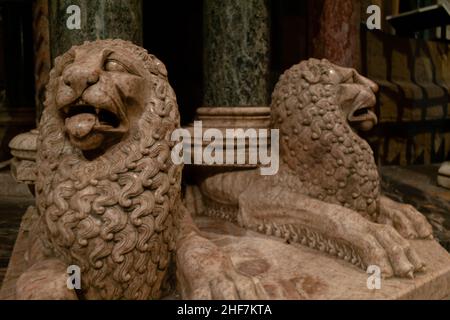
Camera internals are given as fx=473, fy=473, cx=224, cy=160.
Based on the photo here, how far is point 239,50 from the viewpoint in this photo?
10.6ft

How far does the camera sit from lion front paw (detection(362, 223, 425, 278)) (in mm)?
2072

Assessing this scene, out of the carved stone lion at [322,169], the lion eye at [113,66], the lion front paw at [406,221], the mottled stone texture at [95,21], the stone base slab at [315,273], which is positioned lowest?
the stone base slab at [315,273]

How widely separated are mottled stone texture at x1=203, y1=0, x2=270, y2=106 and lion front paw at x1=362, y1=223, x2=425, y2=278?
1428 millimetres

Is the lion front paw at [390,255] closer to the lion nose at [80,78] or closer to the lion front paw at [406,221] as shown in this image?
the lion front paw at [406,221]

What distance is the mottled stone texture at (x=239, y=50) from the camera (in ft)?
10.6

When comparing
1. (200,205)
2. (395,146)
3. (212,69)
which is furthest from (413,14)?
(200,205)

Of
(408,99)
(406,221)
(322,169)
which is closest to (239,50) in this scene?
(322,169)

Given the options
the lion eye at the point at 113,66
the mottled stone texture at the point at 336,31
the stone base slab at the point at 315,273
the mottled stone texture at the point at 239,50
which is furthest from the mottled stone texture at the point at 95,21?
the mottled stone texture at the point at 336,31

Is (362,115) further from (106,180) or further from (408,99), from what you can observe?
(408,99)

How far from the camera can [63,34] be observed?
9.04 ft

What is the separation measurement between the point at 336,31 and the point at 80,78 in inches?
130

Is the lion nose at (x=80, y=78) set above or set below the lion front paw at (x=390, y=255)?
above

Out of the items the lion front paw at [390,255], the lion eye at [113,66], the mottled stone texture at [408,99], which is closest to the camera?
the lion eye at [113,66]
